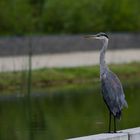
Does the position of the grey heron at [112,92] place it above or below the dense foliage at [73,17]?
above

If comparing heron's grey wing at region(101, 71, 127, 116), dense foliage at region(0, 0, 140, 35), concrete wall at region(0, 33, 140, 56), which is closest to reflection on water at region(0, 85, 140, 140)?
heron's grey wing at region(101, 71, 127, 116)

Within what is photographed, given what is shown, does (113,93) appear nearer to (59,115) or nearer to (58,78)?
(59,115)

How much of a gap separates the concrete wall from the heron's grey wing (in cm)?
2524

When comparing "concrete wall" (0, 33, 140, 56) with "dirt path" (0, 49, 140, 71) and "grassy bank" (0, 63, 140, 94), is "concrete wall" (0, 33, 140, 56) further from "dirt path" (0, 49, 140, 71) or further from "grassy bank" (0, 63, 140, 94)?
"grassy bank" (0, 63, 140, 94)

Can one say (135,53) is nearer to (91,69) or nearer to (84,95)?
(91,69)

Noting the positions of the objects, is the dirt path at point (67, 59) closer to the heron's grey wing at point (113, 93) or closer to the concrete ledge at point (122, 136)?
the heron's grey wing at point (113, 93)

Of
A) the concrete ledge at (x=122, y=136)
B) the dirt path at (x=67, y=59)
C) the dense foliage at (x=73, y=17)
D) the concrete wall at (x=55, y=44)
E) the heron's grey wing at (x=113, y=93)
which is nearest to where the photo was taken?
the concrete ledge at (x=122, y=136)

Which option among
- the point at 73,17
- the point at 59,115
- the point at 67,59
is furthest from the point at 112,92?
the point at 73,17

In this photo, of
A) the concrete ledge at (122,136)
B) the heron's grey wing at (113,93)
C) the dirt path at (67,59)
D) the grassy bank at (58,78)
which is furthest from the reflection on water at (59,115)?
the concrete ledge at (122,136)

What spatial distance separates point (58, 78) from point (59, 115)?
12142mm

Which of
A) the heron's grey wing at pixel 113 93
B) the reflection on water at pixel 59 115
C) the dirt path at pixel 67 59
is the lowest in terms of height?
the dirt path at pixel 67 59

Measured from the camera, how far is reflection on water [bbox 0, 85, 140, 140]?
23.1 m

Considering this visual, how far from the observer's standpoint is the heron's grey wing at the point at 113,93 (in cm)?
1697

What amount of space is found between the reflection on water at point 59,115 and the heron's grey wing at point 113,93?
487 cm
